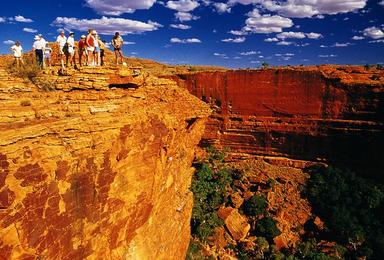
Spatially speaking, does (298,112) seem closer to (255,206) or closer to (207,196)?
(255,206)

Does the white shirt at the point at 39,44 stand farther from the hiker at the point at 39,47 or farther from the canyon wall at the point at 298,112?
the canyon wall at the point at 298,112

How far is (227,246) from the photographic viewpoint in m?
24.1

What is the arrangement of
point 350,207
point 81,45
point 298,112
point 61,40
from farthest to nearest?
point 298,112
point 350,207
point 61,40
point 81,45

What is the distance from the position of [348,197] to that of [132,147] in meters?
20.6

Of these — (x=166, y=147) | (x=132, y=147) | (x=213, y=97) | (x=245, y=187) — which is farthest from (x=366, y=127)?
(x=132, y=147)

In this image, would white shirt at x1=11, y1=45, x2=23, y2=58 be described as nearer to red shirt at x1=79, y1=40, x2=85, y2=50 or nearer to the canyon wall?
red shirt at x1=79, y1=40, x2=85, y2=50

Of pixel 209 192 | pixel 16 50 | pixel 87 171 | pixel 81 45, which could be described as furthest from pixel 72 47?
pixel 209 192

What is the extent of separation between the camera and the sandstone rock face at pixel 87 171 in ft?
31.0

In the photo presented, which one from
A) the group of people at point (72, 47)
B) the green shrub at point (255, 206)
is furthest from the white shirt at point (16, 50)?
the green shrub at point (255, 206)

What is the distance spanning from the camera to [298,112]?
30.8 metres

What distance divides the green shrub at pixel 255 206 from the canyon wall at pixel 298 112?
6.31m

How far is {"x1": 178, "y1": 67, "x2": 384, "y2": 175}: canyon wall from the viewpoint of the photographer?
28.8m

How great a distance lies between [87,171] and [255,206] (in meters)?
17.7

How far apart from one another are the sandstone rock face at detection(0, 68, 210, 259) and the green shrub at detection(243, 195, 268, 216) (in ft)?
35.2
